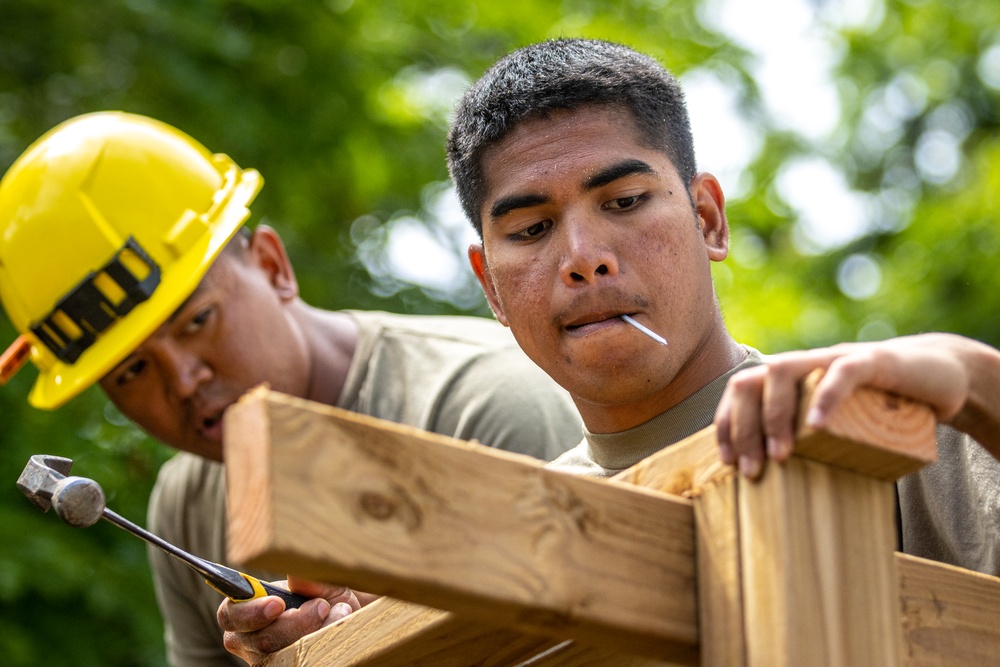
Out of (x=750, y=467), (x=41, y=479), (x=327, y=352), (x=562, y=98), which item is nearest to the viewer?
(x=750, y=467)

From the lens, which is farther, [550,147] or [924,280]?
[924,280]

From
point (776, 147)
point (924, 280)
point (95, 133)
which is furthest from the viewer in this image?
point (776, 147)

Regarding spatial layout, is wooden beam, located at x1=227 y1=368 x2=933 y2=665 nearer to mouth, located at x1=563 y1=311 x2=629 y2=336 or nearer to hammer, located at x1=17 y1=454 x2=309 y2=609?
hammer, located at x1=17 y1=454 x2=309 y2=609

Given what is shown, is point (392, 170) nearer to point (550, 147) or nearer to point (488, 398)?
point (488, 398)

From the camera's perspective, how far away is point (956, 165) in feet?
46.7

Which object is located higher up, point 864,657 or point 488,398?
point 488,398

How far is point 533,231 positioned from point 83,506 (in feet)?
3.06

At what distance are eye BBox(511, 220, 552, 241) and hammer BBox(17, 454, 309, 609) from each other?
74 centimetres

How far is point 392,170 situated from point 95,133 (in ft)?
7.70

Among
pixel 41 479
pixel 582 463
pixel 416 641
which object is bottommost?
pixel 416 641

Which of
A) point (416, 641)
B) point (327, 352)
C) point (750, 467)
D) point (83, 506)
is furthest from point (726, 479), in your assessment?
point (327, 352)

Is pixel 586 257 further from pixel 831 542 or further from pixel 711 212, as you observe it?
pixel 831 542

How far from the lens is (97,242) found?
3902 millimetres

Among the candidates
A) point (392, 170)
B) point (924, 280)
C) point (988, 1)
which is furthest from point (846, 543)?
point (988, 1)
